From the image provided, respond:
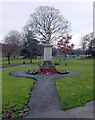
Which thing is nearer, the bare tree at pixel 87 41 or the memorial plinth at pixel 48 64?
the memorial plinth at pixel 48 64

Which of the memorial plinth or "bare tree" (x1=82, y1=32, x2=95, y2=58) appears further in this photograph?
→ "bare tree" (x1=82, y1=32, x2=95, y2=58)

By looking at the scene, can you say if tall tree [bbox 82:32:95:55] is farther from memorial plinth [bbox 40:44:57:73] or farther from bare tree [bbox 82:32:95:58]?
memorial plinth [bbox 40:44:57:73]

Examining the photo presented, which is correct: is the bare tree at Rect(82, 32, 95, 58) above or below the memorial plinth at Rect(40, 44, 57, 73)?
above

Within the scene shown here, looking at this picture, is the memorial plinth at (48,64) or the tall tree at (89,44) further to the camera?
the tall tree at (89,44)

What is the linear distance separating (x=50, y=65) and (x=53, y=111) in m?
9.74

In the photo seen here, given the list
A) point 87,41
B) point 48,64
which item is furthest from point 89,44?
point 48,64

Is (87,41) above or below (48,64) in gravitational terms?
above

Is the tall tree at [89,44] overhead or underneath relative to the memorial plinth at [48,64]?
overhead

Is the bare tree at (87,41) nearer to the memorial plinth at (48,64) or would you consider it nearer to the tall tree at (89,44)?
the tall tree at (89,44)

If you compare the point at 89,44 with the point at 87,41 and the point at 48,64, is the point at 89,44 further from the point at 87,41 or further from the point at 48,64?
the point at 48,64

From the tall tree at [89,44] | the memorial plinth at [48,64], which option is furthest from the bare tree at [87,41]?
the memorial plinth at [48,64]

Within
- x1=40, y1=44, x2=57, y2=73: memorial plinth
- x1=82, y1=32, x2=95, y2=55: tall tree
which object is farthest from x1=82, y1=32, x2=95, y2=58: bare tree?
x1=40, y1=44, x2=57, y2=73: memorial plinth

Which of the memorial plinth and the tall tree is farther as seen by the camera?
the tall tree

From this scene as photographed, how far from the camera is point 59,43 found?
112 ft
